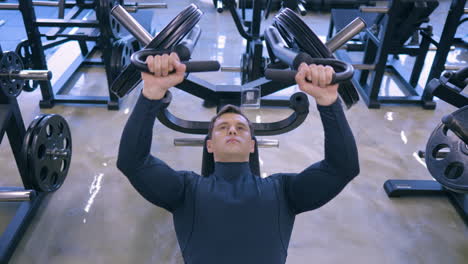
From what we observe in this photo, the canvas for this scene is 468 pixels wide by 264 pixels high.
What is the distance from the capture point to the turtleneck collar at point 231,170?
1.17 metres

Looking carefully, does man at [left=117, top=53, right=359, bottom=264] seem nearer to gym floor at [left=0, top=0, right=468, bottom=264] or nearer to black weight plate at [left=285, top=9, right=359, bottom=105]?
black weight plate at [left=285, top=9, right=359, bottom=105]

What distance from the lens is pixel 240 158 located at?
1173 mm

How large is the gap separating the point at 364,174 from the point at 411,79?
4.19 ft

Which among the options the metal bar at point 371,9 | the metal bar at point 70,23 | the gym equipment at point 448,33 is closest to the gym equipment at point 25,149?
the metal bar at point 70,23

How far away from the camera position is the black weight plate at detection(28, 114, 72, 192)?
5.03 feet

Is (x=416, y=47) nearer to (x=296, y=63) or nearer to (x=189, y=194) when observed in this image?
(x=296, y=63)

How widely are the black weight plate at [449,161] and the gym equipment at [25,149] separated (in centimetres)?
164

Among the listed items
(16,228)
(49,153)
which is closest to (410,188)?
(49,153)

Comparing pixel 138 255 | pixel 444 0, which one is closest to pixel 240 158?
pixel 138 255

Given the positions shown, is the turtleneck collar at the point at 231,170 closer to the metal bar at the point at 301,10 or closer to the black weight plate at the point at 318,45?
the black weight plate at the point at 318,45

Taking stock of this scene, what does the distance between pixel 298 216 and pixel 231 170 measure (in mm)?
857

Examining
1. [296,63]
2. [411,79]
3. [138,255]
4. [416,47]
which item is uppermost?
[296,63]

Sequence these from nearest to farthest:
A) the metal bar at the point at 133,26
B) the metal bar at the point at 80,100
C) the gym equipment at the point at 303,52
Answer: the gym equipment at the point at 303,52, the metal bar at the point at 133,26, the metal bar at the point at 80,100

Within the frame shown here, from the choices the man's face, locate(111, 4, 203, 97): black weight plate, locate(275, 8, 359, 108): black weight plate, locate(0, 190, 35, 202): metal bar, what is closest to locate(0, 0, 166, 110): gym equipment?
locate(0, 190, 35, 202): metal bar
